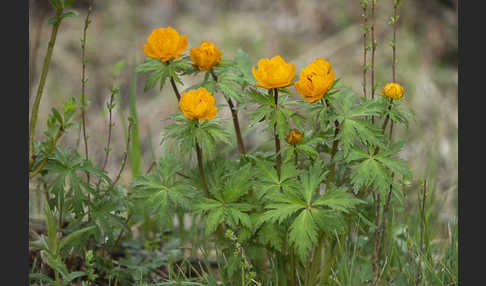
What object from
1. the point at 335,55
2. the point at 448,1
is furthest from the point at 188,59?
the point at 448,1

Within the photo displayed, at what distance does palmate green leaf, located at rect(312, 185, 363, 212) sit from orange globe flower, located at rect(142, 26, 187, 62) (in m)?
0.80

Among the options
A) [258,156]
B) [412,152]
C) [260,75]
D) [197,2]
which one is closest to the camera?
[260,75]

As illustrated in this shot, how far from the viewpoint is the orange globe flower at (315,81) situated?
5.90 ft

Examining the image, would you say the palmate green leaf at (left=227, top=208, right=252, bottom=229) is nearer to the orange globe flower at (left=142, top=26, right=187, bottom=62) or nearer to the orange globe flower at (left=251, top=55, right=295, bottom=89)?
the orange globe flower at (left=251, top=55, right=295, bottom=89)

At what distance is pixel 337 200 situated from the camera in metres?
1.87

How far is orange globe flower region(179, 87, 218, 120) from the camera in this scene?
1.82 metres

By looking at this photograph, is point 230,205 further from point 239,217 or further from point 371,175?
point 371,175

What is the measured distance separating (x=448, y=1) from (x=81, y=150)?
150 inches

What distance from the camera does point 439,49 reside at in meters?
4.95

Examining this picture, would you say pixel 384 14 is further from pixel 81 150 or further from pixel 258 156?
pixel 258 156

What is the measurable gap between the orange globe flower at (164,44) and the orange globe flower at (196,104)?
Answer: 0.25 meters

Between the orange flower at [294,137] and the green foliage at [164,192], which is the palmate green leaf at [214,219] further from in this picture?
the orange flower at [294,137]

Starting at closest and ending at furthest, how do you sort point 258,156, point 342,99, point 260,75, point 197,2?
point 260,75 < point 342,99 < point 258,156 < point 197,2

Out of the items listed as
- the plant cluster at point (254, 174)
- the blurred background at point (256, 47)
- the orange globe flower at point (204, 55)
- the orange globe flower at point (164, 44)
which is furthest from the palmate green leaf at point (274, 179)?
the blurred background at point (256, 47)
